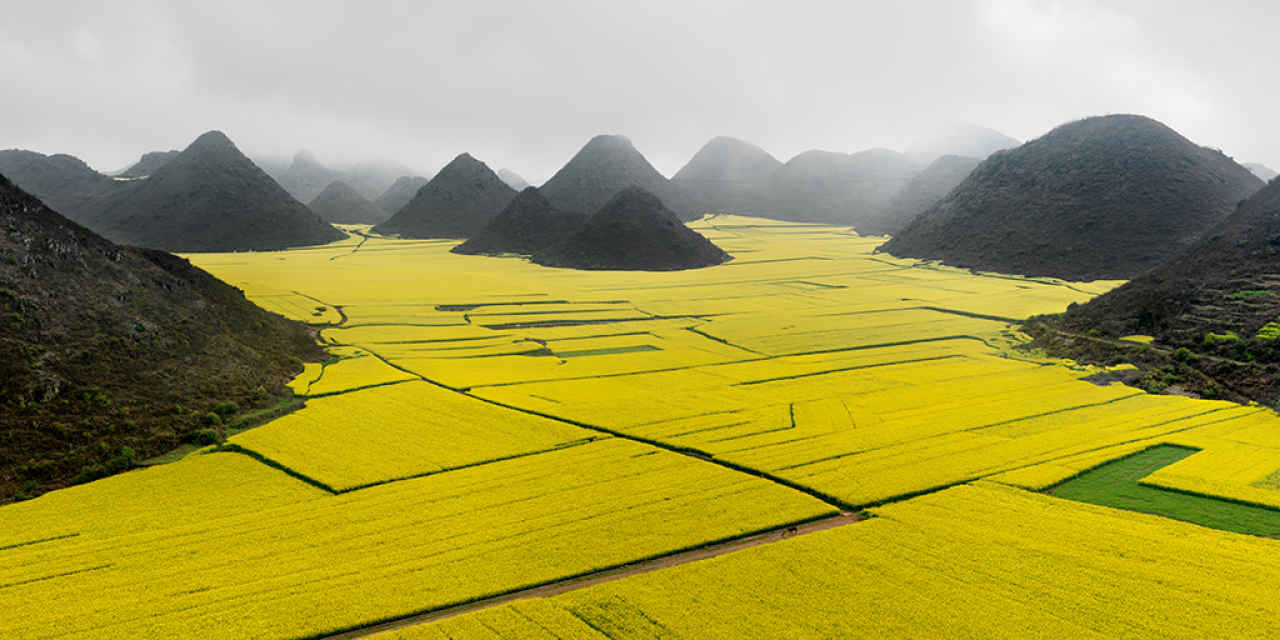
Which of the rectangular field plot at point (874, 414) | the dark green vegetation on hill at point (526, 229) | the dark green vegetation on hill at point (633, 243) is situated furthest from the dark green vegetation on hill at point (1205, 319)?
the dark green vegetation on hill at point (526, 229)

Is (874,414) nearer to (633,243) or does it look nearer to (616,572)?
(616,572)

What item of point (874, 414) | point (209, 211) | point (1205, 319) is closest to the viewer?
point (874, 414)

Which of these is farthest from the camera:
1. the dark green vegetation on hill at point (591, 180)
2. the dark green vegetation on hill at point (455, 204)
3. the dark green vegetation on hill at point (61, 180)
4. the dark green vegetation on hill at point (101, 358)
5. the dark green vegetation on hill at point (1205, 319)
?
the dark green vegetation on hill at point (591, 180)

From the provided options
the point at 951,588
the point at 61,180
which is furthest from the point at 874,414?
the point at 61,180

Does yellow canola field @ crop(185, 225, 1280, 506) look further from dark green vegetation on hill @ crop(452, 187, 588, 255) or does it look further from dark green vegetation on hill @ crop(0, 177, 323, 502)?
dark green vegetation on hill @ crop(452, 187, 588, 255)

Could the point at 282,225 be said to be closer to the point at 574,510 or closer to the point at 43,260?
the point at 43,260

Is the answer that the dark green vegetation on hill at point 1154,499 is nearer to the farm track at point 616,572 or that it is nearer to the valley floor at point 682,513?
the valley floor at point 682,513

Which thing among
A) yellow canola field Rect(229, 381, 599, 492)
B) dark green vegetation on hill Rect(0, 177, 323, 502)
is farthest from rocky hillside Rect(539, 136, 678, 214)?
yellow canola field Rect(229, 381, 599, 492)
